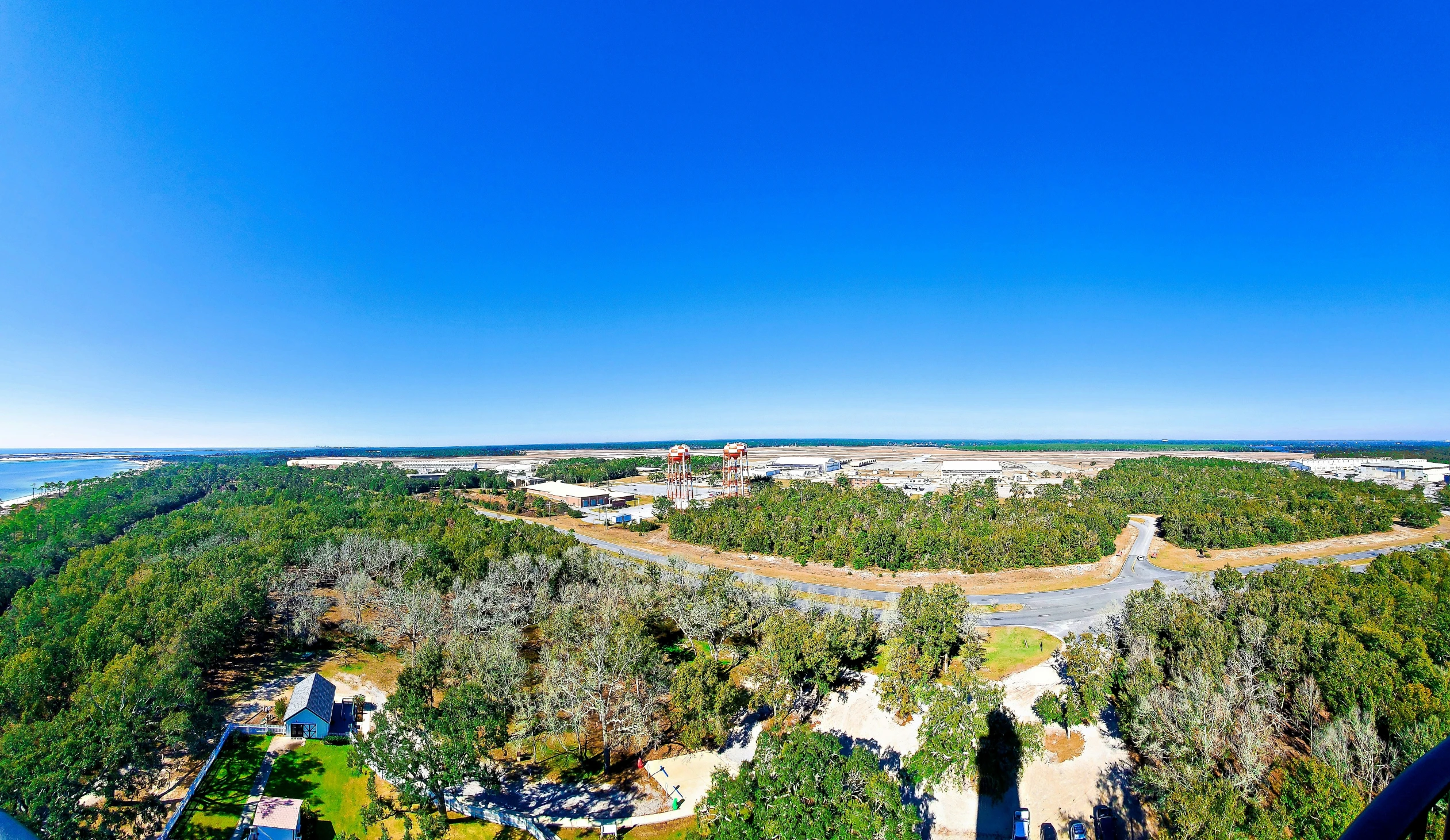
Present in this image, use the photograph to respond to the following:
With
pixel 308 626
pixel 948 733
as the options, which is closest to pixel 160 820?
pixel 308 626

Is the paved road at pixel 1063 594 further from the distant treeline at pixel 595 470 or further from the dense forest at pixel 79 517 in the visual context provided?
the distant treeline at pixel 595 470

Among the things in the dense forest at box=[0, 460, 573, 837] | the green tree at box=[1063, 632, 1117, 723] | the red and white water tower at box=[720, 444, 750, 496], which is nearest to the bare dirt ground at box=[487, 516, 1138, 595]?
the green tree at box=[1063, 632, 1117, 723]

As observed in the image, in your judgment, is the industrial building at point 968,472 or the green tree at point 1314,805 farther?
the industrial building at point 968,472

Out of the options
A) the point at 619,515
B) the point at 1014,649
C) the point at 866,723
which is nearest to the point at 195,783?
the point at 866,723

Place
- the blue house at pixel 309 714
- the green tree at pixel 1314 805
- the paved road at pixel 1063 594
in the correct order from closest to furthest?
the green tree at pixel 1314 805 → the blue house at pixel 309 714 → the paved road at pixel 1063 594

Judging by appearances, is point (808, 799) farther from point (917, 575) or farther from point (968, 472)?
point (968, 472)

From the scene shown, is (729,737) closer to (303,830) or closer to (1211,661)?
(303,830)

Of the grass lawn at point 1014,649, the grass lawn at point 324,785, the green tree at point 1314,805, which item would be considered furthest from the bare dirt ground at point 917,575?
the grass lawn at point 324,785
